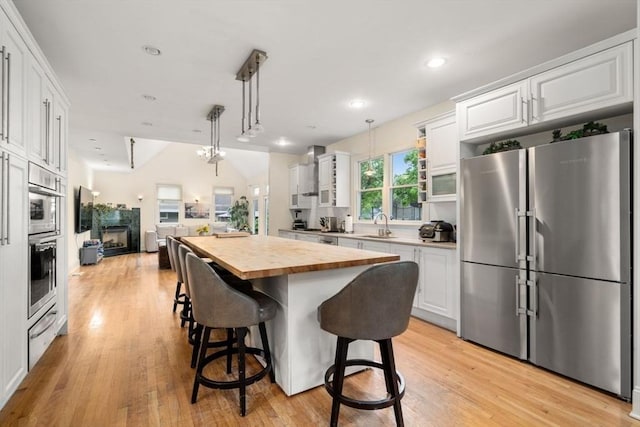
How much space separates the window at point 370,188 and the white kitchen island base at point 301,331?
300 centimetres

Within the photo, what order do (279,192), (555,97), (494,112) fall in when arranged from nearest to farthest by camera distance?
(555,97) → (494,112) → (279,192)

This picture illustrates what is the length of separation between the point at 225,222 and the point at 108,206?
3803 mm

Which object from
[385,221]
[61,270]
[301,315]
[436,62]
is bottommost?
[301,315]

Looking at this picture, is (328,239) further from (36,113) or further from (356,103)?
(36,113)

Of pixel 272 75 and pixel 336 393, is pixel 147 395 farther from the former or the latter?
pixel 272 75

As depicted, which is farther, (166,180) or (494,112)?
(166,180)

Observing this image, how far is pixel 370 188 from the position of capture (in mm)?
5113

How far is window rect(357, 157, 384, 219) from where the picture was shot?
4938mm

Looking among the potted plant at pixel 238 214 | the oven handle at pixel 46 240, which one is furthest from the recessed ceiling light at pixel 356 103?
the potted plant at pixel 238 214

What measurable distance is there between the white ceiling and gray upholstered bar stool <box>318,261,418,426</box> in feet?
5.89

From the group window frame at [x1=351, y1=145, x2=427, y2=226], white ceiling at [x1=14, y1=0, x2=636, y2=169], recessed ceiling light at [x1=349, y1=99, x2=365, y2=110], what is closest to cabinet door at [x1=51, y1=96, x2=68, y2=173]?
white ceiling at [x1=14, y1=0, x2=636, y2=169]

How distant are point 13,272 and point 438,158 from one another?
3798mm

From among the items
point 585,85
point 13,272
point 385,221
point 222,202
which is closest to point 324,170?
point 385,221

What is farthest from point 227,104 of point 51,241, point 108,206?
point 108,206
